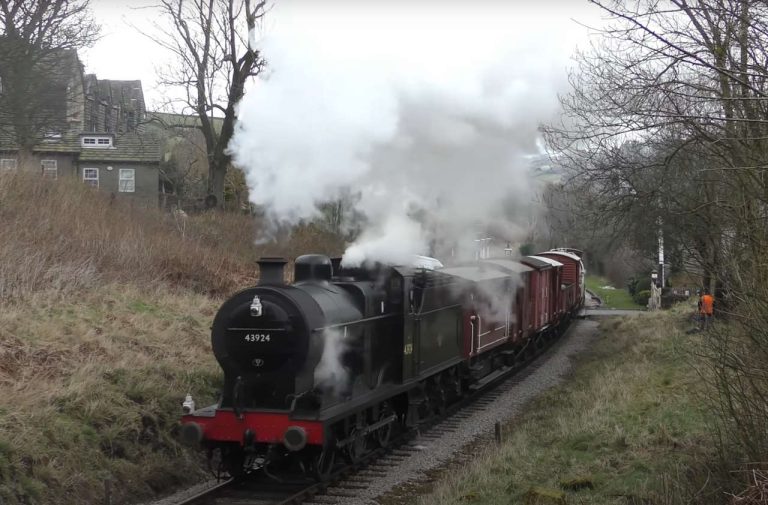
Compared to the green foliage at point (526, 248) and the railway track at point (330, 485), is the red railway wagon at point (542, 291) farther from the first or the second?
the green foliage at point (526, 248)

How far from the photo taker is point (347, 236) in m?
19.4

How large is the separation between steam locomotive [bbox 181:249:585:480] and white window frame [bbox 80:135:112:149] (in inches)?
1202

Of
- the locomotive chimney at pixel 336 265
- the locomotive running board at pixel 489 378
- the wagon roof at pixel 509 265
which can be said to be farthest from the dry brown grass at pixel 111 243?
the locomotive running board at pixel 489 378

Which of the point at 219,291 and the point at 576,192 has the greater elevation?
the point at 576,192

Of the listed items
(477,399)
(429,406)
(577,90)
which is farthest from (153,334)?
(577,90)

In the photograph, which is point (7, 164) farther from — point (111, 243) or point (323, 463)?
point (323, 463)

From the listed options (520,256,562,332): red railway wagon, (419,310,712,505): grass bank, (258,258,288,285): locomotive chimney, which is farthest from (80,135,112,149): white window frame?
(258,258,288,285): locomotive chimney

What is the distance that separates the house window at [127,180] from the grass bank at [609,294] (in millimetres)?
26156

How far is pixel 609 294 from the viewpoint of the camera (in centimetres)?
5169

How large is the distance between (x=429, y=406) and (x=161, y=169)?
29.4 m

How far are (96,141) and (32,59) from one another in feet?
58.7

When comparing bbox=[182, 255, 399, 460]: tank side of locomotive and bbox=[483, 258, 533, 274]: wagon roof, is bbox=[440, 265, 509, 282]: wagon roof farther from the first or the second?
bbox=[182, 255, 399, 460]: tank side of locomotive

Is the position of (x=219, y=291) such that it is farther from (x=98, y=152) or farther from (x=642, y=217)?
(x=98, y=152)

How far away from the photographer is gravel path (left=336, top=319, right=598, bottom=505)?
9242 mm
